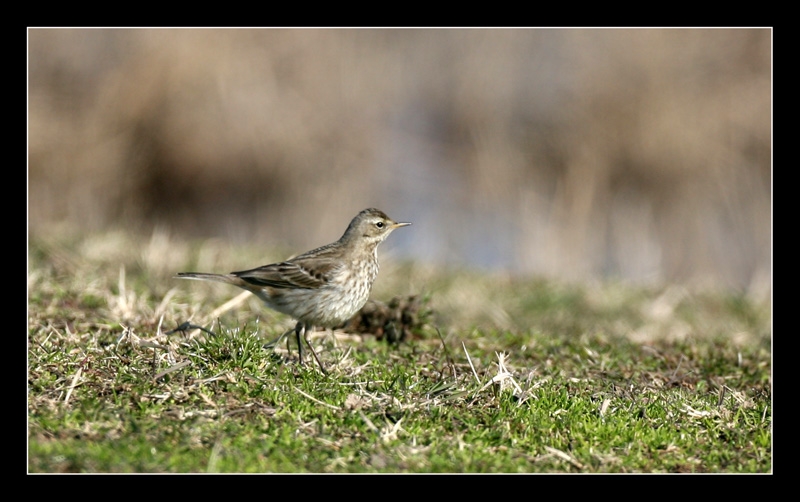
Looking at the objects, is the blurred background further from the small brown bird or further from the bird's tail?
the bird's tail

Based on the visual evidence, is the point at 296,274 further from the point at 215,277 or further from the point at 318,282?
the point at 215,277

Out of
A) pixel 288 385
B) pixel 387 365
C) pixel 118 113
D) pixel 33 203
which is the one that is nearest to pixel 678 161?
pixel 118 113

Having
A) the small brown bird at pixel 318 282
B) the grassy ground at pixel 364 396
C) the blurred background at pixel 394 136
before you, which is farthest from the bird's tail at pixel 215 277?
the blurred background at pixel 394 136

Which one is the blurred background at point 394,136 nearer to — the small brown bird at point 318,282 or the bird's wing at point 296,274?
the small brown bird at point 318,282

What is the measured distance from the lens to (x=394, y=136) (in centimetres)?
2033

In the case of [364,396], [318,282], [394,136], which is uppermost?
[394,136]

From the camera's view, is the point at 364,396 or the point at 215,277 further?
the point at 215,277

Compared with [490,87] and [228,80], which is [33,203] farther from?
[490,87]

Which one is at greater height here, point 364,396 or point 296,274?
point 296,274

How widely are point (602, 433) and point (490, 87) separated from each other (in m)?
14.9

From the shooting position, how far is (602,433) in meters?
5.73

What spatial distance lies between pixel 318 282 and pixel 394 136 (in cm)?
1303

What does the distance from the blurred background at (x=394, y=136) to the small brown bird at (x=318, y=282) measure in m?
9.37

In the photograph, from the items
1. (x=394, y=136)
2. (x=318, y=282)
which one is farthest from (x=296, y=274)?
(x=394, y=136)
